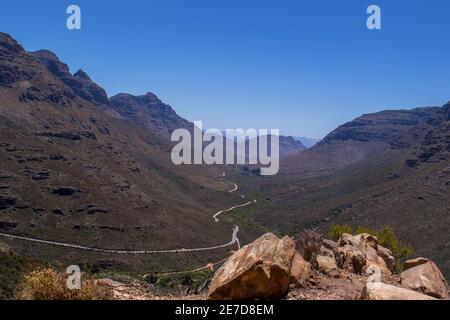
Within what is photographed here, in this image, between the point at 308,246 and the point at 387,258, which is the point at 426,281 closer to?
the point at 308,246

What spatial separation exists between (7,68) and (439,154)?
164 m

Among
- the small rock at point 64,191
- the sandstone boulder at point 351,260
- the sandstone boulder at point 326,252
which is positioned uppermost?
the small rock at point 64,191

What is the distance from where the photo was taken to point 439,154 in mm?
137375

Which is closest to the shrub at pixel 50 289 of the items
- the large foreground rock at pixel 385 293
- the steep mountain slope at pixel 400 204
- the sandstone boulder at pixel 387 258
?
the large foreground rock at pixel 385 293

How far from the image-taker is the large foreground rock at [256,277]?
13.0 meters

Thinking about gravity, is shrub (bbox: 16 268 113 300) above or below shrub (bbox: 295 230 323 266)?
below

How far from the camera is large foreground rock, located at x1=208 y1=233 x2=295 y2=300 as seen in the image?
1303cm

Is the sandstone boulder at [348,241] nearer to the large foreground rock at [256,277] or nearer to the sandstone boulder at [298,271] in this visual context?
the sandstone boulder at [298,271]

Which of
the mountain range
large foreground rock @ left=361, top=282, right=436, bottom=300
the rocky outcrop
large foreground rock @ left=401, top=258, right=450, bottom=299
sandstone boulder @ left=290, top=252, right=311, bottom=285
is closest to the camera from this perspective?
large foreground rock @ left=361, top=282, right=436, bottom=300

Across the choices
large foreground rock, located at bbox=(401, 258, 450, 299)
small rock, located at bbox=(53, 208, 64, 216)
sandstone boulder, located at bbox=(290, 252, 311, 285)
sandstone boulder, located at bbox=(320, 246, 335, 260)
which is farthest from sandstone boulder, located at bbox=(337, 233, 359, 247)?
small rock, located at bbox=(53, 208, 64, 216)

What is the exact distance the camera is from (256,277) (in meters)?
13.0

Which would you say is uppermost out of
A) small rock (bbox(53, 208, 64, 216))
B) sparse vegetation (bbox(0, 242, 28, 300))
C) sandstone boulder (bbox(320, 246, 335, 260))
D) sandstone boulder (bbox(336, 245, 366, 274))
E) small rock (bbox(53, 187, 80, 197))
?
small rock (bbox(53, 187, 80, 197))

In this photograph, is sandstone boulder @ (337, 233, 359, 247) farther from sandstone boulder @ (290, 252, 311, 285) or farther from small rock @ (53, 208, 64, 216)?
small rock @ (53, 208, 64, 216)
